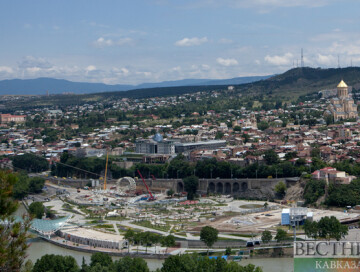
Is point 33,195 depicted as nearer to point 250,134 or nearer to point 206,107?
point 250,134

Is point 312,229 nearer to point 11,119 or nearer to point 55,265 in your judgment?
point 55,265

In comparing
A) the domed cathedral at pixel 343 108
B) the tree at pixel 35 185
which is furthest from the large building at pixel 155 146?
the domed cathedral at pixel 343 108

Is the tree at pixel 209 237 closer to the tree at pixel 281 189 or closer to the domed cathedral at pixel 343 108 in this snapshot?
the tree at pixel 281 189

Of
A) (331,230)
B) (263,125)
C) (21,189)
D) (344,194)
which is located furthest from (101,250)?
(263,125)

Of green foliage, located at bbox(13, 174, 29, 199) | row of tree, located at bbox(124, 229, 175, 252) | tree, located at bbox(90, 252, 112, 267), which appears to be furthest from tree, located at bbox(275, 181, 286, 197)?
tree, located at bbox(90, 252, 112, 267)

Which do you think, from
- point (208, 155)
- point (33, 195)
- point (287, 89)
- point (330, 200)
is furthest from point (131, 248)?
point (287, 89)

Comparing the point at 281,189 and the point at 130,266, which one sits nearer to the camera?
the point at 130,266

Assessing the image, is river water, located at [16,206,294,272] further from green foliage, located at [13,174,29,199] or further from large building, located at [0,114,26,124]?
large building, located at [0,114,26,124]
